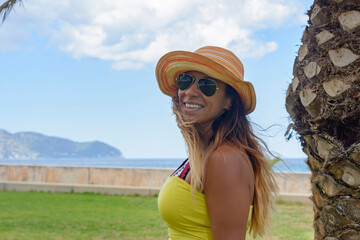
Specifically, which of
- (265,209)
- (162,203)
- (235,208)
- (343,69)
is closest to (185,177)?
(162,203)

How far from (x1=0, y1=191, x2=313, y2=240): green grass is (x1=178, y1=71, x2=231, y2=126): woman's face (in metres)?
4.82

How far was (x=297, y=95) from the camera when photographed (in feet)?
11.3

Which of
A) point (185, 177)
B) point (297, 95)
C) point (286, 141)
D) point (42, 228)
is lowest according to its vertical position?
point (42, 228)

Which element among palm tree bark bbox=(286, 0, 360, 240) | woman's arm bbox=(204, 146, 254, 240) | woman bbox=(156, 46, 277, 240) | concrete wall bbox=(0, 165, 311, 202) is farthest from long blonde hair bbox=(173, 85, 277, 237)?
concrete wall bbox=(0, 165, 311, 202)

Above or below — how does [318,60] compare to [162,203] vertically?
above

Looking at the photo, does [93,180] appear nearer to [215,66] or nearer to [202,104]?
[202,104]

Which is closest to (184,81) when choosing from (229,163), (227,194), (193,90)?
(193,90)

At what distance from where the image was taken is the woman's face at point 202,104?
2.43 metres

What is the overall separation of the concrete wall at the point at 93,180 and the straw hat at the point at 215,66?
9277 mm

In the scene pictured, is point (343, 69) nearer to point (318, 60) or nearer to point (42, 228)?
point (318, 60)

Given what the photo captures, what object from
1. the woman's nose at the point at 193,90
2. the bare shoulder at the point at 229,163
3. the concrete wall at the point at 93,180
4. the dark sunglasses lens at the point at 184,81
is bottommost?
the concrete wall at the point at 93,180

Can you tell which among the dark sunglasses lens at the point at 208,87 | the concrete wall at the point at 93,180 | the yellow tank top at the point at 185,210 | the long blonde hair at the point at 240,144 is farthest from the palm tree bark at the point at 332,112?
the concrete wall at the point at 93,180

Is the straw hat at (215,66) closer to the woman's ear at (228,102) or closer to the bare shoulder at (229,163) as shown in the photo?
the woman's ear at (228,102)

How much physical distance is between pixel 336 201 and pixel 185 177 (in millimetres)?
1389
